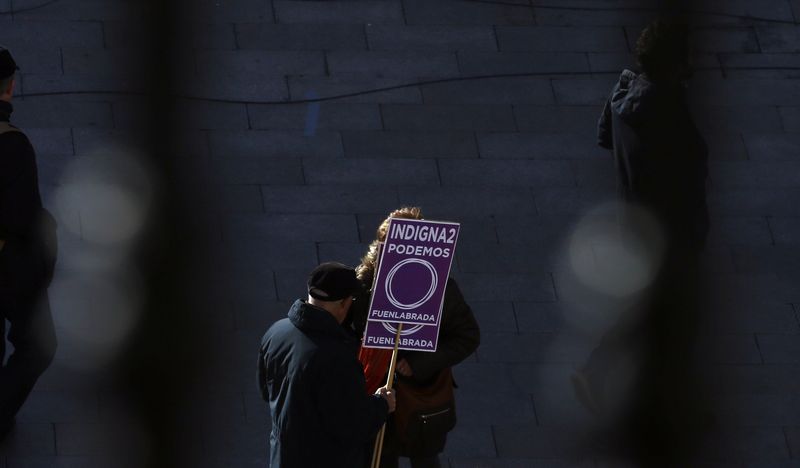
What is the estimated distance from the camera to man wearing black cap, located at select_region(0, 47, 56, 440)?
539 cm

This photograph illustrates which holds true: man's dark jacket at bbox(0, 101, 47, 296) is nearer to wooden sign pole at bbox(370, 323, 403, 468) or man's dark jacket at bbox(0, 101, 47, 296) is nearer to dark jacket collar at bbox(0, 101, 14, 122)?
dark jacket collar at bbox(0, 101, 14, 122)

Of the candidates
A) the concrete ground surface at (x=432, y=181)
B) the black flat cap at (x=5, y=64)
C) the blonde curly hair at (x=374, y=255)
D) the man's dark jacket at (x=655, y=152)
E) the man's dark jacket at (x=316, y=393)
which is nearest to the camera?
the man's dark jacket at (x=316, y=393)

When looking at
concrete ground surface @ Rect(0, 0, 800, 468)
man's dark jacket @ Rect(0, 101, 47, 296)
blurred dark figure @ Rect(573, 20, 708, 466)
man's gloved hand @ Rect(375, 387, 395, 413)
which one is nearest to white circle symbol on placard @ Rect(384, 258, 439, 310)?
man's gloved hand @ Rect(375, 387, 395, 413)

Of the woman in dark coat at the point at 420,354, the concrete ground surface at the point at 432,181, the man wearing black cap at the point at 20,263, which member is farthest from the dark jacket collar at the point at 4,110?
the woman in dark coat at the point at 420,354

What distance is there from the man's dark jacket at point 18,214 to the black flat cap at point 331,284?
4.70 feet

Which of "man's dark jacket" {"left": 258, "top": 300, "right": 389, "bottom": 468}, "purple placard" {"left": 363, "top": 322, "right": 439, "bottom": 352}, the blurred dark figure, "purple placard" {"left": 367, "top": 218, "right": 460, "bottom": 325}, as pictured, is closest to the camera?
"man's dark jacket" {"left": 258, "top": 300, "right": 389, "bottom": 468}

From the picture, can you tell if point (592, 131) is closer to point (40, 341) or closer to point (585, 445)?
point (585, 445)

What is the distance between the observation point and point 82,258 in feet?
24.1

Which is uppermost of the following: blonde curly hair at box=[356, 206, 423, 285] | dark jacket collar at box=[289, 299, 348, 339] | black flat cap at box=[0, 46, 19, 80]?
black flat cap at box=[0, 46, 19, 80]

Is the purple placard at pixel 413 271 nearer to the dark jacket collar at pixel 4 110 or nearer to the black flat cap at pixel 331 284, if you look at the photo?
the black flat cap at pixel 331 284

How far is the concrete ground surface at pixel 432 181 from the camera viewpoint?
21.4 feet

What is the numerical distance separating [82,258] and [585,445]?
9.05 feet

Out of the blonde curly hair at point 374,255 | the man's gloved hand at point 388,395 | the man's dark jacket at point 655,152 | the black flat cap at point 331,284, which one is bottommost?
the man's gloved hand at point 388,395

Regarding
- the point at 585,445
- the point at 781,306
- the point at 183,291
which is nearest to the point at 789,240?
the point at 781,306
